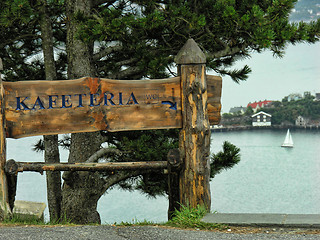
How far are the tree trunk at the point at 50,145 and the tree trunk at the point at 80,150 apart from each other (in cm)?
61

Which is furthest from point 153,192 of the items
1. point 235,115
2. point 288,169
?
point 288,169

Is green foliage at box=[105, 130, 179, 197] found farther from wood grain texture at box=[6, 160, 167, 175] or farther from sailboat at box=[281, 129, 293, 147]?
sailboat at box=[281, 129, 293, 147]

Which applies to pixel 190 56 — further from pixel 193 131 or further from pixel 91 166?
pixel 91 166

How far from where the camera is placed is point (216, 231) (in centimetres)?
421

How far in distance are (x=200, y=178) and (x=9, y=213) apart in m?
2.14

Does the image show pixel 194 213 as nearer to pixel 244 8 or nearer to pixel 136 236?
pixel 136 236

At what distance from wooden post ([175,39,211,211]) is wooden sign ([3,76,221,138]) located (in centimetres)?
12

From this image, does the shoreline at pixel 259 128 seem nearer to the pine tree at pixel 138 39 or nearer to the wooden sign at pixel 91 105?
the pine tree at pixel 138 39

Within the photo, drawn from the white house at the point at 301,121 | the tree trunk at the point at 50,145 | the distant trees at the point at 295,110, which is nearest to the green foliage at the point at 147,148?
the tree trunk at the point at 50,145

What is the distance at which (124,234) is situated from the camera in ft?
13.6

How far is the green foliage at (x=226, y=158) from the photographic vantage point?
23.9ft

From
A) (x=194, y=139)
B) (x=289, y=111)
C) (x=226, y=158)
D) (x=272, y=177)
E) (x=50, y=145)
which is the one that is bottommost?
(x=272, y=177)

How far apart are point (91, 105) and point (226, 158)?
306 centimetres

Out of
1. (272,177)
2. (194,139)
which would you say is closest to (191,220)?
(194,139)
